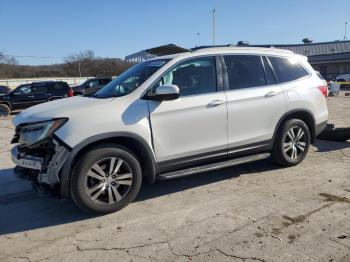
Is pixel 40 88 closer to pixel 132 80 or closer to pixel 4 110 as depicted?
pixel 4 110

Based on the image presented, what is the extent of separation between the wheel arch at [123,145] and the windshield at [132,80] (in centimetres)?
61

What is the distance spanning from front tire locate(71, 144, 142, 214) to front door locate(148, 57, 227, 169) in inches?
16.9

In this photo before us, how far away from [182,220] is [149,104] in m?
1.45

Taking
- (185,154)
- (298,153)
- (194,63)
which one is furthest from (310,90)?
(185,154)

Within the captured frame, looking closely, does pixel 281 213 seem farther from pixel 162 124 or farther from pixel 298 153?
pixel 298 153

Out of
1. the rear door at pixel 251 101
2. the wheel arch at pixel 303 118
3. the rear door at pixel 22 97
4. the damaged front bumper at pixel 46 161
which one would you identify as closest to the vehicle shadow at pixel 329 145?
the wheel arch at pixel 303 118

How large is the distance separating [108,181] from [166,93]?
1.25 m

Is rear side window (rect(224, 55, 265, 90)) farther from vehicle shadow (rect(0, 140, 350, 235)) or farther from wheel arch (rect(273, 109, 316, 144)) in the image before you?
vehicle shadow (rect(0, 140, 350, 235))

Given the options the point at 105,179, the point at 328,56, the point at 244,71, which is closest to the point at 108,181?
the point at 105,179

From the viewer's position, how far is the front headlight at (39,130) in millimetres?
4227

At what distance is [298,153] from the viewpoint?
20.2 ft

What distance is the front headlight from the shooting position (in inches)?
166

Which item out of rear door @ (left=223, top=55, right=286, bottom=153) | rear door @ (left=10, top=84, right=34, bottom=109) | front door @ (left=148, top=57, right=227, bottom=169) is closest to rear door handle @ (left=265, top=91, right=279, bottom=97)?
rear door @ (left=223, top=55, right=286, bottom=153)

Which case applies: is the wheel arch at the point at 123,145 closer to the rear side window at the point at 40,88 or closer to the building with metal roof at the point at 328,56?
the rear side window at the point at 40,88
